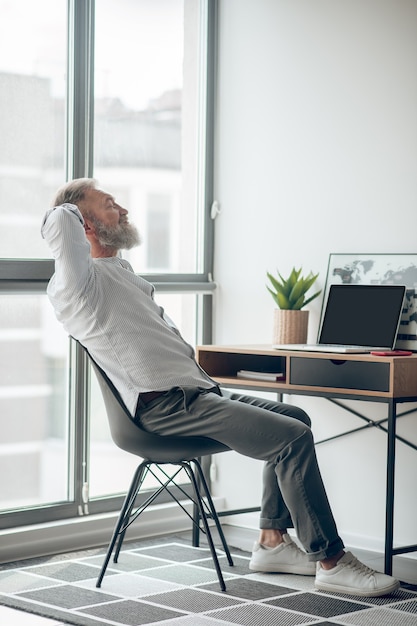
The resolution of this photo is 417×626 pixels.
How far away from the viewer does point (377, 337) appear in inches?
143

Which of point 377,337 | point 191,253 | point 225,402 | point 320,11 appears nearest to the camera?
point 225,402

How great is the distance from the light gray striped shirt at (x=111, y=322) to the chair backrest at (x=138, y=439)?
7 centimetres

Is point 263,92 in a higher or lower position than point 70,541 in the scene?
higher

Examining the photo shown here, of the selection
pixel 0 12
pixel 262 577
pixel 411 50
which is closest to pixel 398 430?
pixel 262 577

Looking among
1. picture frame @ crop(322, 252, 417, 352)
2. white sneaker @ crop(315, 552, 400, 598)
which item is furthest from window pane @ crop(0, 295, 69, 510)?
white sneaker @ crop(315, 552, 400, 598)

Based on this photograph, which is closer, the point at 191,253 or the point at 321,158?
the point at 321,158

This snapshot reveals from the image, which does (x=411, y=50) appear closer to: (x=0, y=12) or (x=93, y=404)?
(x=0, y=12)

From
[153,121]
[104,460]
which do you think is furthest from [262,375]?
[153,121]

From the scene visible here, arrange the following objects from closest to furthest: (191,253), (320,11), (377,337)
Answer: (377,337), (320,11), (191,253)

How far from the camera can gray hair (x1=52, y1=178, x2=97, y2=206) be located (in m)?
3.43

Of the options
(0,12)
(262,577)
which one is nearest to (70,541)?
(262,577)

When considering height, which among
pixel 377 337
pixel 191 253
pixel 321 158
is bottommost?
pixel 377 337

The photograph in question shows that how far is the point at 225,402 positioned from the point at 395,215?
1033 millimetres

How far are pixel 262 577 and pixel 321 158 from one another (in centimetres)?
161
